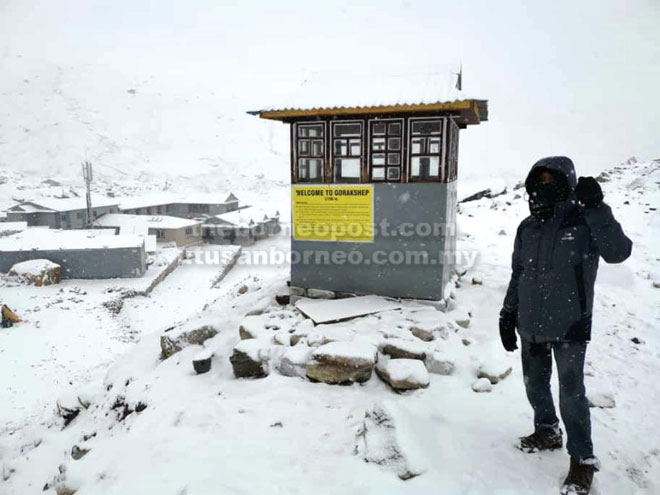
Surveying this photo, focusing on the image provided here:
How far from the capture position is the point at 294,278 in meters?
9.56

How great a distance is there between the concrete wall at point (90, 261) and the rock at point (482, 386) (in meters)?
31.6

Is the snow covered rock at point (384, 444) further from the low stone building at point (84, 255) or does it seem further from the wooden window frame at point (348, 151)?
the low stone building at point (84, 255)

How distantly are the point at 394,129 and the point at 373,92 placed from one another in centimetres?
89

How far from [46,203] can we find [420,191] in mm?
54662

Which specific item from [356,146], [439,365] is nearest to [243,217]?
[356,146]

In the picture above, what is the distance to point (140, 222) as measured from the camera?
4656 centimetres

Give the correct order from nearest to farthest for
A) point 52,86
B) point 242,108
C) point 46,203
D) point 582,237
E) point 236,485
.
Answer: point 582,237, point 236,485, point 46,203, point 52,86, point 242,108

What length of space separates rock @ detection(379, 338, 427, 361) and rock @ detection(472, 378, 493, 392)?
0.92m

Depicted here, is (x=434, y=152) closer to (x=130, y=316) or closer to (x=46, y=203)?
(x=130, y=316)

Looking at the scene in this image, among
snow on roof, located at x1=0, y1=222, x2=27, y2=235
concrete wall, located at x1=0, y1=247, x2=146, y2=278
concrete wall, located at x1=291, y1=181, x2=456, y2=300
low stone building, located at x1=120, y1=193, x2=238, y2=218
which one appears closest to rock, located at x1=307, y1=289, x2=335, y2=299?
concrete wall, located at x1=291, y1=181, x2=456, y2=300

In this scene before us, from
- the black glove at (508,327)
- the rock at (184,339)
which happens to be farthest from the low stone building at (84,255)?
the black glove at (508,327)

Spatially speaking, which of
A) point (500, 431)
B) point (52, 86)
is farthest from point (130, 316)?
point (52, 86)

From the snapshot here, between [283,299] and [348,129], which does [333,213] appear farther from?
[283,299]

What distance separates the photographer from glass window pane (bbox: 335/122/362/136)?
8.70 metres
